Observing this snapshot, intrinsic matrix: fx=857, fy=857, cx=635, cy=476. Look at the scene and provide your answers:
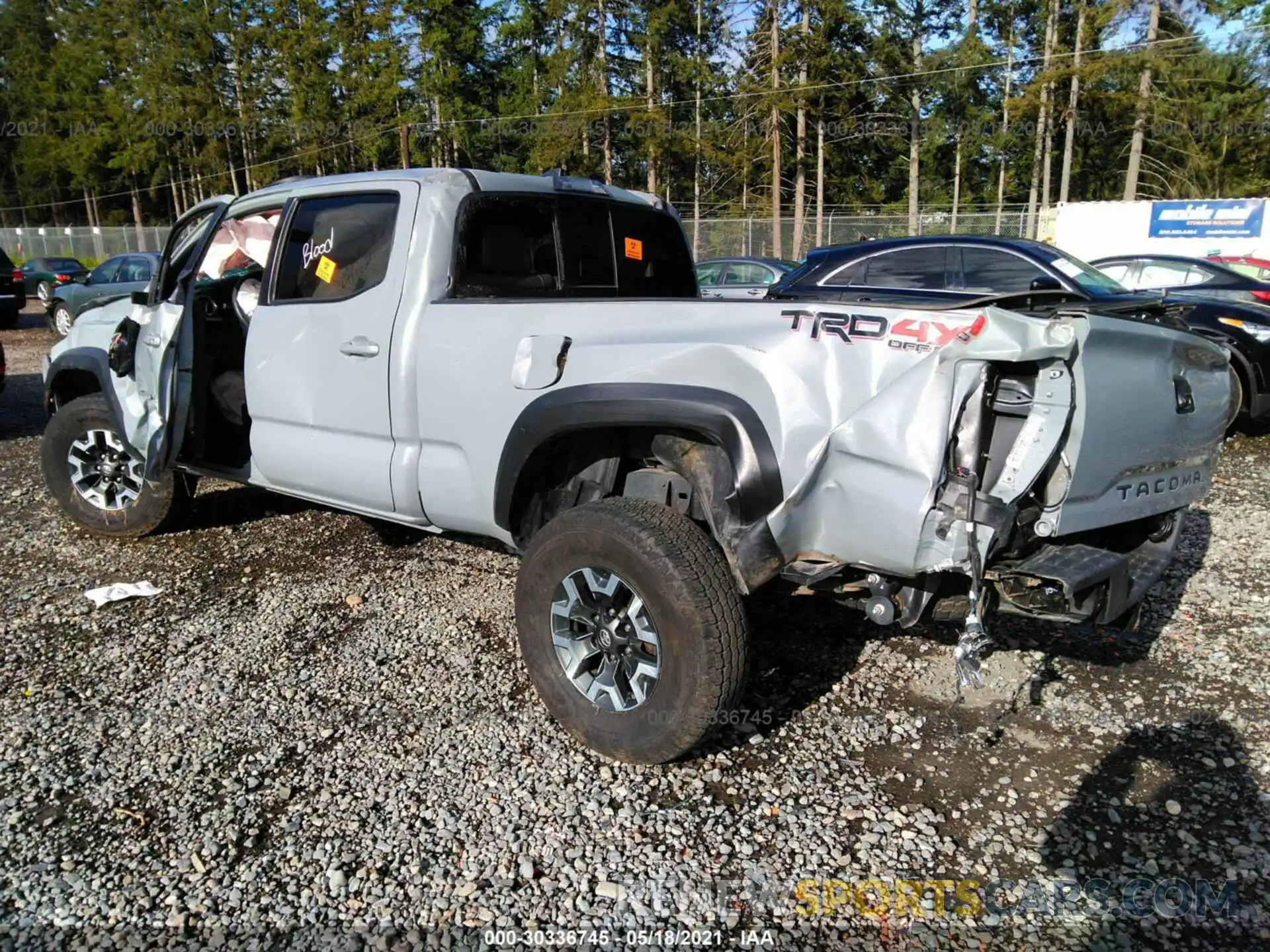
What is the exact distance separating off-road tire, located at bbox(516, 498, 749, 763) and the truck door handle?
1.21 meters

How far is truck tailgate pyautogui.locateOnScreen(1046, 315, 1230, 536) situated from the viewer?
2.44 meters

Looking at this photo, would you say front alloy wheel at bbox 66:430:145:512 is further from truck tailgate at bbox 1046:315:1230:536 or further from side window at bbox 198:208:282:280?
truck tailgate at bbox 1046:315:1230:536

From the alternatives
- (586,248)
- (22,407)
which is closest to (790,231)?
(22,407)

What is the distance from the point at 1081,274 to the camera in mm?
7914

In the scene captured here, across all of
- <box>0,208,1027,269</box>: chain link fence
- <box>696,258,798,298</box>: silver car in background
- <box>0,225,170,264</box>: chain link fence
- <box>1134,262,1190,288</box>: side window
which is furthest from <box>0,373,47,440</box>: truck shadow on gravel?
<box>0,225,170,264</box>: chain link fence

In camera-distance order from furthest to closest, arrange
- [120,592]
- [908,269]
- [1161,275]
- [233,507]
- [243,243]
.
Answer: [1161,275] < [908,269] < [233,507] < [243,243] < [120,592]

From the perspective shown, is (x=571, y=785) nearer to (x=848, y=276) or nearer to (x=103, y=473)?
(x=103, y=473)

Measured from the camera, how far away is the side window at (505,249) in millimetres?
3654

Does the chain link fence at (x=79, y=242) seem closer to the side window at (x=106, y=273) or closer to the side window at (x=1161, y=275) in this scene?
the side window at (x=106, y=273)

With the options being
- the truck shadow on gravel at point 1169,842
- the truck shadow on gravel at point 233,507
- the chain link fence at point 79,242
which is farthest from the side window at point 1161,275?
the chain link fence at point 79,242

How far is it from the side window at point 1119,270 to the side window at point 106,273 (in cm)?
1662

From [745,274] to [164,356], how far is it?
472 inches

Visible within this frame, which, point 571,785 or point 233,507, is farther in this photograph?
point 233,507

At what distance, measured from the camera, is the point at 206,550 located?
16.8ft
